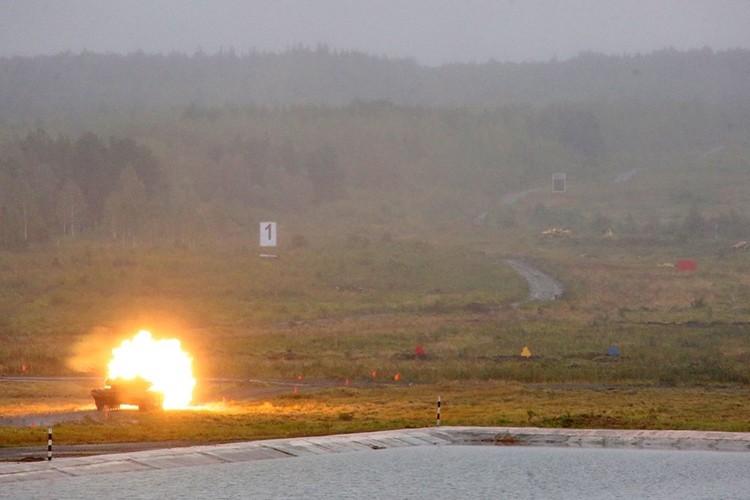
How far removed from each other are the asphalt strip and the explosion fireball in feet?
54.5

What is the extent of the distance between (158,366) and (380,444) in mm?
26667

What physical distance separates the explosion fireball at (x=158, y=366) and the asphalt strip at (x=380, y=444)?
16.6 metres

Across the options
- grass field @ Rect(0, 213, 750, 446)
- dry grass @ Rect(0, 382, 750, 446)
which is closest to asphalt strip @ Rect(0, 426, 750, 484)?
dry grass @ Rect(0, 382, 750, 446)

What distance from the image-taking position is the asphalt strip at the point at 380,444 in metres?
35.4

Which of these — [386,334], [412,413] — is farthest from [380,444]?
[386,334]

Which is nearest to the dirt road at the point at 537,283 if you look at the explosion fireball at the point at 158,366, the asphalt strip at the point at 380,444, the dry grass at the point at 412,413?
the dry grass at the point at 412,413

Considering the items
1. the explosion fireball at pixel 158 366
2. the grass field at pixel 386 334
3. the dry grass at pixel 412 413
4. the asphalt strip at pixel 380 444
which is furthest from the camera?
the explosion fireball at pixel 158 366

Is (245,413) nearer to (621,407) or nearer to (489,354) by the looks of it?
(621,407)

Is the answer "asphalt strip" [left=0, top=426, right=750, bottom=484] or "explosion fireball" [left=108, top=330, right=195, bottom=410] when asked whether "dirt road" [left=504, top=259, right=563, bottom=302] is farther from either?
"asphalt strip" [left=0, top=426, right=750, bottom=484]

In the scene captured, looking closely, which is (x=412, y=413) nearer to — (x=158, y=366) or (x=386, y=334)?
(x=158, y=366)

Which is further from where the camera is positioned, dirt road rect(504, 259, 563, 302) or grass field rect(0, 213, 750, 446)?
dirt road rect(504, 259, 563, 302)

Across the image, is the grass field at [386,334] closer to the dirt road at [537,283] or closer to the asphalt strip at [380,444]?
the dirt road at [537,283]

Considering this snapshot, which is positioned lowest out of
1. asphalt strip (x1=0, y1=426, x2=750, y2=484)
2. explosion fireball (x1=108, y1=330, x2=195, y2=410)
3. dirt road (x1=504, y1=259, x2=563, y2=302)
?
asphalt strip (x1=0, y1=426, x2=750, y2=484)

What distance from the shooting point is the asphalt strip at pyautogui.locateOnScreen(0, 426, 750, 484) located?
35.4m
